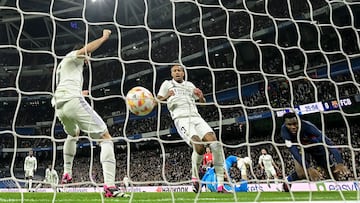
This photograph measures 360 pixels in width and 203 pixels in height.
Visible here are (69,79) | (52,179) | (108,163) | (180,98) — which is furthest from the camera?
(52,179)

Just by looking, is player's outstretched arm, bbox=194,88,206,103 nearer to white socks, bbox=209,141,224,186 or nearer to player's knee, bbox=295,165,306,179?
white socks, bbox=209,141,224,186

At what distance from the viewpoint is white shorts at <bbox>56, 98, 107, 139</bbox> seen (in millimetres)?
3668

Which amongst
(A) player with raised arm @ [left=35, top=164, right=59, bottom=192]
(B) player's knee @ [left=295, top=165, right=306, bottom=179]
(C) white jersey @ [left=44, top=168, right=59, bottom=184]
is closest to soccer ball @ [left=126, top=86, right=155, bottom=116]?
(A) player with raised arm @ [left=35, top=164, right=59, bottom=192]

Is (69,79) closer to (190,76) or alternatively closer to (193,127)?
(193,127)

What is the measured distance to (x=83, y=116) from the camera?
12.4 ft

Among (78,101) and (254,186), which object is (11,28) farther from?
(78,101)

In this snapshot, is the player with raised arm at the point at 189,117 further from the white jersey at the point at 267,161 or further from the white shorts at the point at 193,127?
the white jersey at the point at 267,161

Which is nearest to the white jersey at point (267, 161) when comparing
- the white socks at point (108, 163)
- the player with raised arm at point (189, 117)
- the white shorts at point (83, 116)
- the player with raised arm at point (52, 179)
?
the player with raised arm at point (52, 179)

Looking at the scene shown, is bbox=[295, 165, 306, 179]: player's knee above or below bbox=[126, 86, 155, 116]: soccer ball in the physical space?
below

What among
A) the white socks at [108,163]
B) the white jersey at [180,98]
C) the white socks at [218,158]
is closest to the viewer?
the white socks at [108,163]

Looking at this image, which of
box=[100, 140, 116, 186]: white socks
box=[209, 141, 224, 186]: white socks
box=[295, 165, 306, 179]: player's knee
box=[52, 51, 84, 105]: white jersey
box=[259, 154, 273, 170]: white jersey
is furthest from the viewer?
box=[259, 154, 273, 170]: white jersey

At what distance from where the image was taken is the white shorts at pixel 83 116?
3.67m

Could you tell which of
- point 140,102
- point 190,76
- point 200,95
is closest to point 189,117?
point 200,95

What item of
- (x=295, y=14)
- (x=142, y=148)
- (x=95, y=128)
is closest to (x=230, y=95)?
(x=295, y=14)
